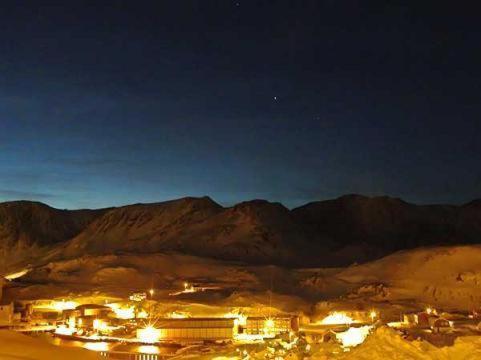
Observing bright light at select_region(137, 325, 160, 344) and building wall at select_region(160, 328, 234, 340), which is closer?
bright light at select_region(137, 325, 160, 344)

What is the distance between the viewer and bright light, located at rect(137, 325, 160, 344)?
26695mm

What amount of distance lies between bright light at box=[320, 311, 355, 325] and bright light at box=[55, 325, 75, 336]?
13.0 meters

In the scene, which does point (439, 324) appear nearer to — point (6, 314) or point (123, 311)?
point (123, 311)

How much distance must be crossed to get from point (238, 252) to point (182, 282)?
42.2 ft

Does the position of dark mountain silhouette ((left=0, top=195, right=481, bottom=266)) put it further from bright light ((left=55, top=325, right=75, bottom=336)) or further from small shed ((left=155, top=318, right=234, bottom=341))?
small shed ((left=155, top=318, right=234, bottom=341))

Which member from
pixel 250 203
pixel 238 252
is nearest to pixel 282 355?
pixel 238 252

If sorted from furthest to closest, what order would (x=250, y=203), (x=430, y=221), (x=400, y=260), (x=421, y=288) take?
(x=430, y=221) < (x=250, y=203) < (x=400, y=260) < (x=421, y=288)

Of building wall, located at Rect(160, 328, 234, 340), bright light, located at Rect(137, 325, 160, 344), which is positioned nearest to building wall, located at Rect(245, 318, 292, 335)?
building wall, located at Rect(160, 328, 234, 340)

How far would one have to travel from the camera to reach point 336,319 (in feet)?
108

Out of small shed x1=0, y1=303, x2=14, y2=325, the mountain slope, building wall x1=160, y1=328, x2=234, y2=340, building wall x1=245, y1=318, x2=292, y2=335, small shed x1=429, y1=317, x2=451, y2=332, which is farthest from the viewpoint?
the mountain slope

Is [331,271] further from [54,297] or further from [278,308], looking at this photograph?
[54,297]

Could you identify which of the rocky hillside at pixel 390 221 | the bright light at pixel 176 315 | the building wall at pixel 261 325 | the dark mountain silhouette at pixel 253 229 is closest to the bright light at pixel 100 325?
the bright light at pixel 176 315

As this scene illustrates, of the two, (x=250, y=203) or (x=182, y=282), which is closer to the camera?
(x=182, y=282)

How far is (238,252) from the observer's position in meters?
61.0
